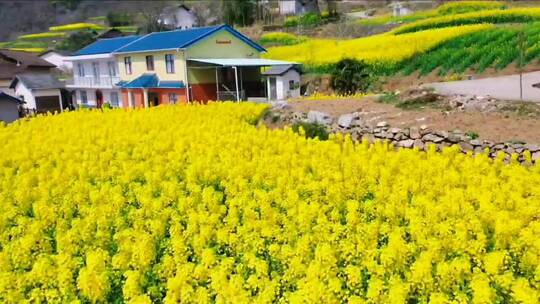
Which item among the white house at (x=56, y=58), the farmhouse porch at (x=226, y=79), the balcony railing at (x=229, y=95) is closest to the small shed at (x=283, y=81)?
A: the farmhouse porch at (x=226, y=79)

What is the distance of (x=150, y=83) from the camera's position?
31.7m

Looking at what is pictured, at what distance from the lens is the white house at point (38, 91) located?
39406 millimetres

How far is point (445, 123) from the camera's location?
1334 cm

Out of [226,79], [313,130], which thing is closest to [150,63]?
[226,79]

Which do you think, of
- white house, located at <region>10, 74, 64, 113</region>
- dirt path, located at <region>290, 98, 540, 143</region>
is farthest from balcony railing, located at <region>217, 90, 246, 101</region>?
white house, located at <region>10, 74, 64, 113</region>

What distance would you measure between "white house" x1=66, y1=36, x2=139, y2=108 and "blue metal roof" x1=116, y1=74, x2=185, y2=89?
305 centimetres

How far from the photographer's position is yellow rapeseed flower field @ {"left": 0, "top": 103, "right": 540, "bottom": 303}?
5.95 m

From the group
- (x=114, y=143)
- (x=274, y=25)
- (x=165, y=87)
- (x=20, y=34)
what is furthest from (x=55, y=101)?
(x=20, y=34)

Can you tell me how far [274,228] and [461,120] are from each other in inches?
299

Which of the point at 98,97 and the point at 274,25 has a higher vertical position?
the point at 274,25

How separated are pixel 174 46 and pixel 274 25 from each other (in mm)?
27465

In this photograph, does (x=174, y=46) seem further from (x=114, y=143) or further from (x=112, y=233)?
(x=112, y=233)

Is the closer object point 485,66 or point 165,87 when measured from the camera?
point 485,66

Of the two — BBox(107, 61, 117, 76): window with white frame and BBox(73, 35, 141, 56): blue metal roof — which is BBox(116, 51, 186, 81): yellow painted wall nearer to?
BBox(107, 61, 117, 76): window with white frame
